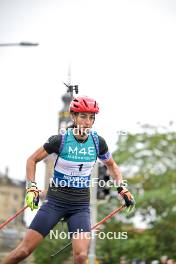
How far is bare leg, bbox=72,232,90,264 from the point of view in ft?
29.6

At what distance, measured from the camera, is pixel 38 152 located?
9445 mm

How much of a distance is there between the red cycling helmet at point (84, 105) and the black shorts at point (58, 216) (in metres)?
1.26

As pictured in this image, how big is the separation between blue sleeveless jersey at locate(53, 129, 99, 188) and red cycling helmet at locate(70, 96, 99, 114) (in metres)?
0.33

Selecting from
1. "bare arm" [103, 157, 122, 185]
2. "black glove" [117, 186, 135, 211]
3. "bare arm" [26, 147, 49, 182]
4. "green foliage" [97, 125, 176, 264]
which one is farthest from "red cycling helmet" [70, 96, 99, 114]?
"green foliage" [97, 125, 176, 264]

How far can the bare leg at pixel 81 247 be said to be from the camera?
29.6 ft

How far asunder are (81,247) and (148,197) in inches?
1501

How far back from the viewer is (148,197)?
46.9m

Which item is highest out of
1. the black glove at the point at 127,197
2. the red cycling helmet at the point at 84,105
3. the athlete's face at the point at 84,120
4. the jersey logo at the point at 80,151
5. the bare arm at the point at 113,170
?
the red cycling helmet at the point at 84,105

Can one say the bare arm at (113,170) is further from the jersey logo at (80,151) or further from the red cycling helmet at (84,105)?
the red cycling helmet at (84,105)

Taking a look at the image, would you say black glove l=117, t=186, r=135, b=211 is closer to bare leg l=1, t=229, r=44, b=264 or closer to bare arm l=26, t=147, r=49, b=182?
bare arm l=26, t=147, r=49, b=182

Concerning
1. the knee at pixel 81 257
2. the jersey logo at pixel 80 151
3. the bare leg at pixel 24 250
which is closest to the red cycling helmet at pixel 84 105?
the jersey logo at pixel 80 151

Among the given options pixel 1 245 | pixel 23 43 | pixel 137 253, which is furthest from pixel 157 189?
pixel 23 43

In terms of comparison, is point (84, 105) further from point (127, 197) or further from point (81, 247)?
point (81, 247)

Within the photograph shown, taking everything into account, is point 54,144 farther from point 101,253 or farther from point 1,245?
point 101,253
